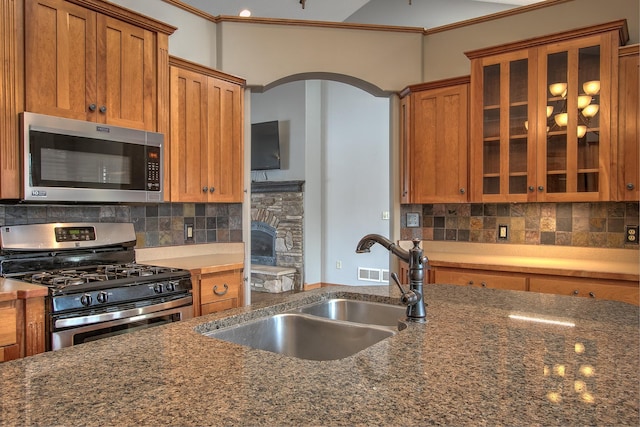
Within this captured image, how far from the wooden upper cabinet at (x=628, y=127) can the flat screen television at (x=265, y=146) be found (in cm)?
446

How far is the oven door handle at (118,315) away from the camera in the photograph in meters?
2.01

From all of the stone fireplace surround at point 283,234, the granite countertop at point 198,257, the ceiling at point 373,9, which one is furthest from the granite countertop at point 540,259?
the ceiling at point 373,9

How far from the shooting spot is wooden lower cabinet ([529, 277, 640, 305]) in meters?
2.60

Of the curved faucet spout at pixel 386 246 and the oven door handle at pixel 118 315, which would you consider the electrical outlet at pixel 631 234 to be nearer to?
the curved faucet spout at pixel 386 246

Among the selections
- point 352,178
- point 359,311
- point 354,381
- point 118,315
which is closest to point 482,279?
point 359,311

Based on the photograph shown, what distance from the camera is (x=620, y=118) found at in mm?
2873

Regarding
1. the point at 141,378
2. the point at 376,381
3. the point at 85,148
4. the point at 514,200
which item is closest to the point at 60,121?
the point at 85,148

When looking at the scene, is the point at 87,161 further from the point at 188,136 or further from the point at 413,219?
the point at 413,219

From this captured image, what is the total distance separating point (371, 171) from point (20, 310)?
187 inches

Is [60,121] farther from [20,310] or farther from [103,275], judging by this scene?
[20,310]

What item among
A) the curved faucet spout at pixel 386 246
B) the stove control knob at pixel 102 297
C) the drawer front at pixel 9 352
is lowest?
the drawer front at pixel 9 352

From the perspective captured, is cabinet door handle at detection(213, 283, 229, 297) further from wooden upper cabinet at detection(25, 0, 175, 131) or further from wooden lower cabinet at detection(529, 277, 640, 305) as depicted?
wooden lower cabinet at detection(529, 277, 640, 305)

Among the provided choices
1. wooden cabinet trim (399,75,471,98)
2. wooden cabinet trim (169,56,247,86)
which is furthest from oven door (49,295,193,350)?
wooden cabinet trim (399,75,471,98)

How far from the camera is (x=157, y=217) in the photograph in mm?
3254
